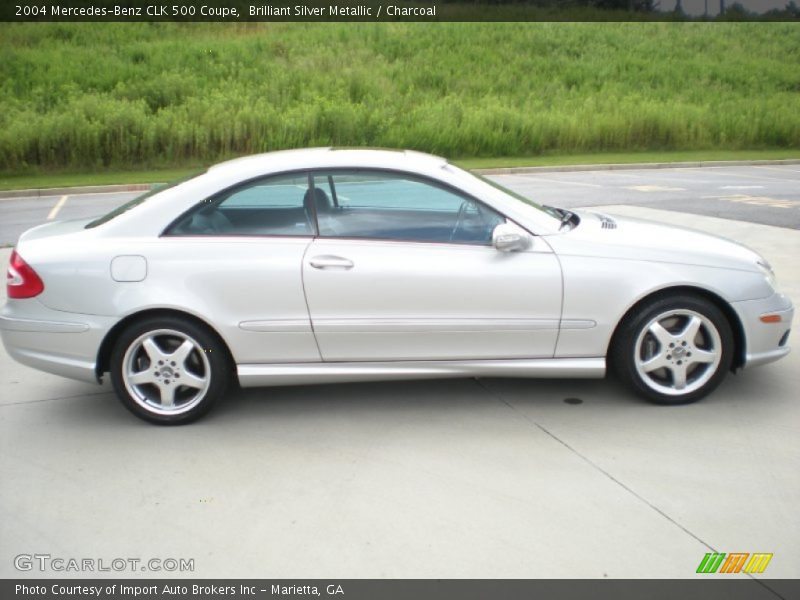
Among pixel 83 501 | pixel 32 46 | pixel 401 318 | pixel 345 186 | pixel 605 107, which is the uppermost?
pixel 32 46

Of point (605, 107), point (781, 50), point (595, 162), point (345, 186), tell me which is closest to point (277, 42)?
point (605, 107)

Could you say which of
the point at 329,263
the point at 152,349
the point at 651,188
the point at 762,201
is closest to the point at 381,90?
the point at 651,188

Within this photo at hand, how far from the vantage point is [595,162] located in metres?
23.9

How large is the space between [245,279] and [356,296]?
593 mm

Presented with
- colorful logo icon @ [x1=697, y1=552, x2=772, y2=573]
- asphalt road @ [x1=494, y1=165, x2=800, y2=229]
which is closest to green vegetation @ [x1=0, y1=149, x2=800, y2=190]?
asphalt road @ [x1=494, y1=165, x2=800, y2=229]

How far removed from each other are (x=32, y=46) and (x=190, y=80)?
9107 mm

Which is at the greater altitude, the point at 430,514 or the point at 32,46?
the point at 32,46

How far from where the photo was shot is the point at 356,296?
4605 mm

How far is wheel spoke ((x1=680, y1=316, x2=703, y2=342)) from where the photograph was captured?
471 cm

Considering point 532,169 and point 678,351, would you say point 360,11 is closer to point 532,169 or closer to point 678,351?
point 532,169

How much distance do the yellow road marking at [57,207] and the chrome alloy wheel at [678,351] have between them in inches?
469

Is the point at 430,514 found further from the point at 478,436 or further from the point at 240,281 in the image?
the point at 240,281

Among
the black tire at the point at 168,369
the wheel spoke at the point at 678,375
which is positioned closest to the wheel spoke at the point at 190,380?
the black tire at the point at 168,369

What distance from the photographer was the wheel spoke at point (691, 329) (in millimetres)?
4711
